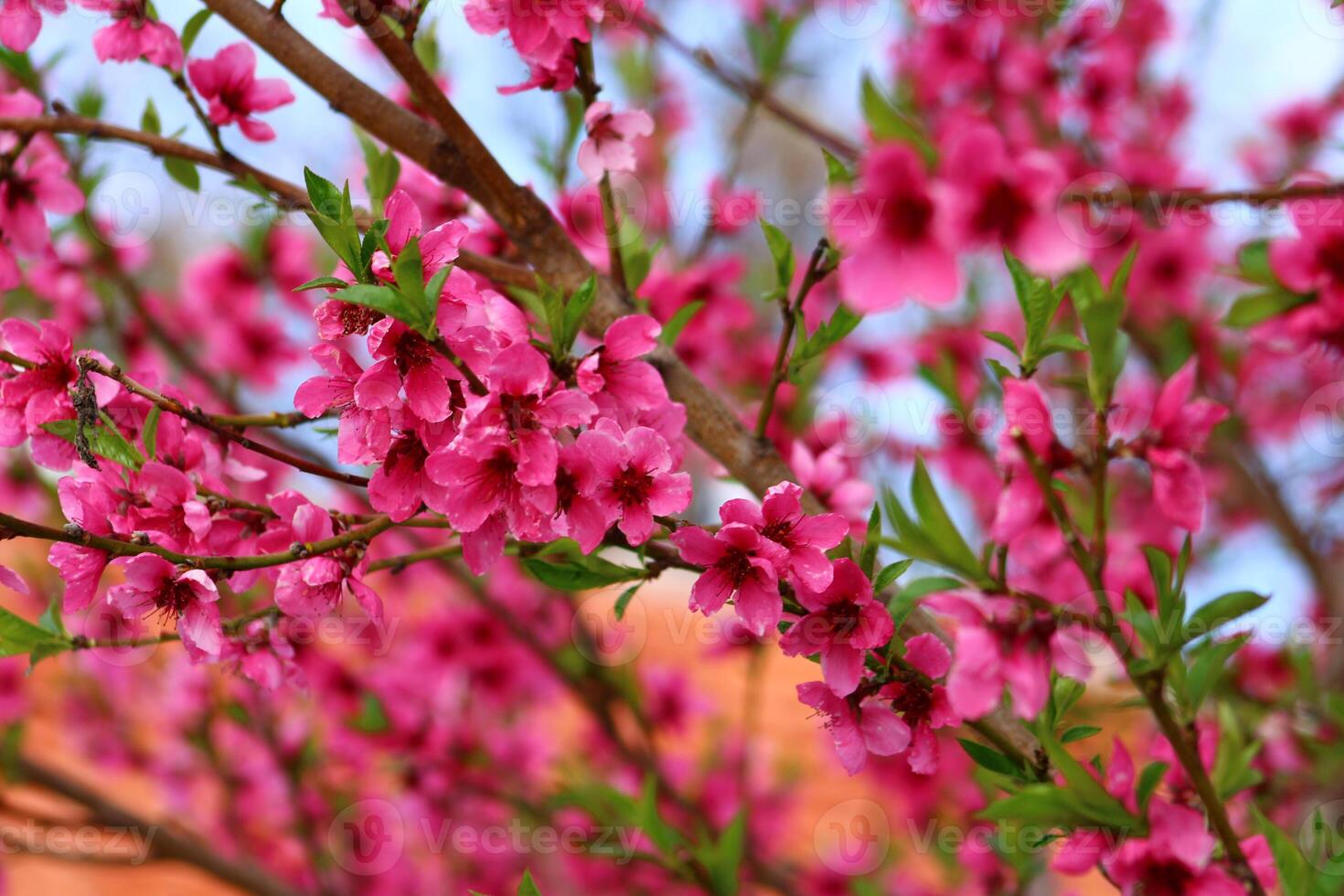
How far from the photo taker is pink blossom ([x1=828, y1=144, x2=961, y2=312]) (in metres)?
0.50

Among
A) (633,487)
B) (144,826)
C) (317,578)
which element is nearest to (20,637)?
(317,578)

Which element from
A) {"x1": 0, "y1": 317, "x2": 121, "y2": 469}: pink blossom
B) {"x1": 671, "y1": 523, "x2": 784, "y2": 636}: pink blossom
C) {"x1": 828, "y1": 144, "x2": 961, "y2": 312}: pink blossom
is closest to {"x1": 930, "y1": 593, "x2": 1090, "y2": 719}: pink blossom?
{"x1": 671, "y1": 523, "x2": 784, "y2": 636}: pink blossom

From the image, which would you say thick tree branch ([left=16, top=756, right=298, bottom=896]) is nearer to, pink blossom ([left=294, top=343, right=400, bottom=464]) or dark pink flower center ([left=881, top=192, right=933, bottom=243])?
pink blossom ([left=294, top=343, right=400, bottom=464])

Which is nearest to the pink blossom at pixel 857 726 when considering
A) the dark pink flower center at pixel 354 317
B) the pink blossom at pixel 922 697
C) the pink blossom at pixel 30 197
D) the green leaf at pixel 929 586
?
the pink blossom at pixel 922 697

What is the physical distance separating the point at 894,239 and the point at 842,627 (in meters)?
0.32

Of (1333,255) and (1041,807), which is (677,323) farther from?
(1333,255)

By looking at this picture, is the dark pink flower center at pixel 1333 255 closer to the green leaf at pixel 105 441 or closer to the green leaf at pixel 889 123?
the green leaf at pixel 889 123

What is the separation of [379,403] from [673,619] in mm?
934

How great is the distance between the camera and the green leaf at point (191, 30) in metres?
0.95

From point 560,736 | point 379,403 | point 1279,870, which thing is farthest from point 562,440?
point 560,736

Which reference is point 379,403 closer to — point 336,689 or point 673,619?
point 673,619

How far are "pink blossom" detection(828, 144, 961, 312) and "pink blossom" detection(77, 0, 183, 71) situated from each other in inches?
30.1

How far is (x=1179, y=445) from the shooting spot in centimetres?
71

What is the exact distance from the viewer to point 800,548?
725 millimetres
